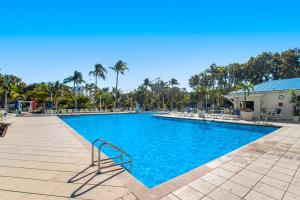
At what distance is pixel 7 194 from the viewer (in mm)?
2734

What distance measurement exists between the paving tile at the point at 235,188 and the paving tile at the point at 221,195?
0.11m

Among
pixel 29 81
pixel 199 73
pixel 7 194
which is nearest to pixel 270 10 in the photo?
pixel 7 194

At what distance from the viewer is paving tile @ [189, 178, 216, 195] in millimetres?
2922

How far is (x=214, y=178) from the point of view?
11.2ft

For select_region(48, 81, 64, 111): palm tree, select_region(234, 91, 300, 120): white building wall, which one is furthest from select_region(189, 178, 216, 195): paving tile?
select_region(48, 81, 64, 111): palm tree

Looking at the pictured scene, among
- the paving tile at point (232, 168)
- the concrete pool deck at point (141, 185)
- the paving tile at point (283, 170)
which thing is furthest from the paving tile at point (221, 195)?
the paving tile at point (283, 170)

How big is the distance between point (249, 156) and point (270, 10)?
9260mm

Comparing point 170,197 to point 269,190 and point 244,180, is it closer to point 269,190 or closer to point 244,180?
point 244,180

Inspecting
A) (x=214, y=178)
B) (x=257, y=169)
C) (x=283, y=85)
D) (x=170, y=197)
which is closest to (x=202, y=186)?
(x=214, y=178)

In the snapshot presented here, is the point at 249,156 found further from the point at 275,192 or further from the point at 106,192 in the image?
the point at 106,192

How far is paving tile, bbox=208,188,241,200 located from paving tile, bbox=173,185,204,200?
19 cm

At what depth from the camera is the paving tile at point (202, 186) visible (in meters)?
2.92

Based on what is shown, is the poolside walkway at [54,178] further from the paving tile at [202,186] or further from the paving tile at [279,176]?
the paving tile at [279,176]

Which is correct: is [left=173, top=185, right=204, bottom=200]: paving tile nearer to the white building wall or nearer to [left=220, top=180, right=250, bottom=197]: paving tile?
[left=220, top=180, right=250, bottom=197]: paving tile
